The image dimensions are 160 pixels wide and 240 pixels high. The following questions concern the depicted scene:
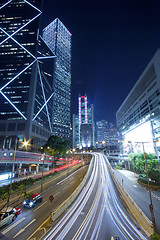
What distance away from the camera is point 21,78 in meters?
92.1

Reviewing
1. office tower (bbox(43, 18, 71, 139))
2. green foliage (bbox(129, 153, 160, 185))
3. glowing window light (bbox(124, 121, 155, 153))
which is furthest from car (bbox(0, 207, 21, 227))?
office tower (bbox(43, 18, 71, 139))

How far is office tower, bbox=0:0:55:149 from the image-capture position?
82188 mm

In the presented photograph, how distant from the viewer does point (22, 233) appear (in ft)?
41.8

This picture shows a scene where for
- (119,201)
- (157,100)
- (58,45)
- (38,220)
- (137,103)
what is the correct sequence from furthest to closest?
(58,45)
(137,103)
(157,100)
(119,201)
(38,220)

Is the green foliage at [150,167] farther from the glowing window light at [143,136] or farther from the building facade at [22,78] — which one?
the building facade at [22,78]

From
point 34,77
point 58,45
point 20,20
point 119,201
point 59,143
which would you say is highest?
point 58,45

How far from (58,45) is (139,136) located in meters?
184

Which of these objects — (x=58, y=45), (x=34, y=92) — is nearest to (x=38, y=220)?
(x=34, y=92)

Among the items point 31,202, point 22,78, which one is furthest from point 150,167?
point 22,78

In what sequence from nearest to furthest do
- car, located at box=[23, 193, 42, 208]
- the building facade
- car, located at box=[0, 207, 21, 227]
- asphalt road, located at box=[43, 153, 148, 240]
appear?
1. asphalt road, located at box=[43, 153, 148, 240]
2. car, located at box=[0, 207, 21, 227]
3. car, located at box=[23, 193, 42, 208]
4. the building facade

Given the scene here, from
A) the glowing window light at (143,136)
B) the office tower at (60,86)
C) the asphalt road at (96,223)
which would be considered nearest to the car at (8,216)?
the asphalt road at (96,223)

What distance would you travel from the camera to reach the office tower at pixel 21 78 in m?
82.2

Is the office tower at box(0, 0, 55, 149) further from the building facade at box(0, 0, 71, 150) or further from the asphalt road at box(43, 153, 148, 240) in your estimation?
the asphalt road at box(43, 153, 148, 240)

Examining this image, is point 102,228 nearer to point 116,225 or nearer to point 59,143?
point 116,225
